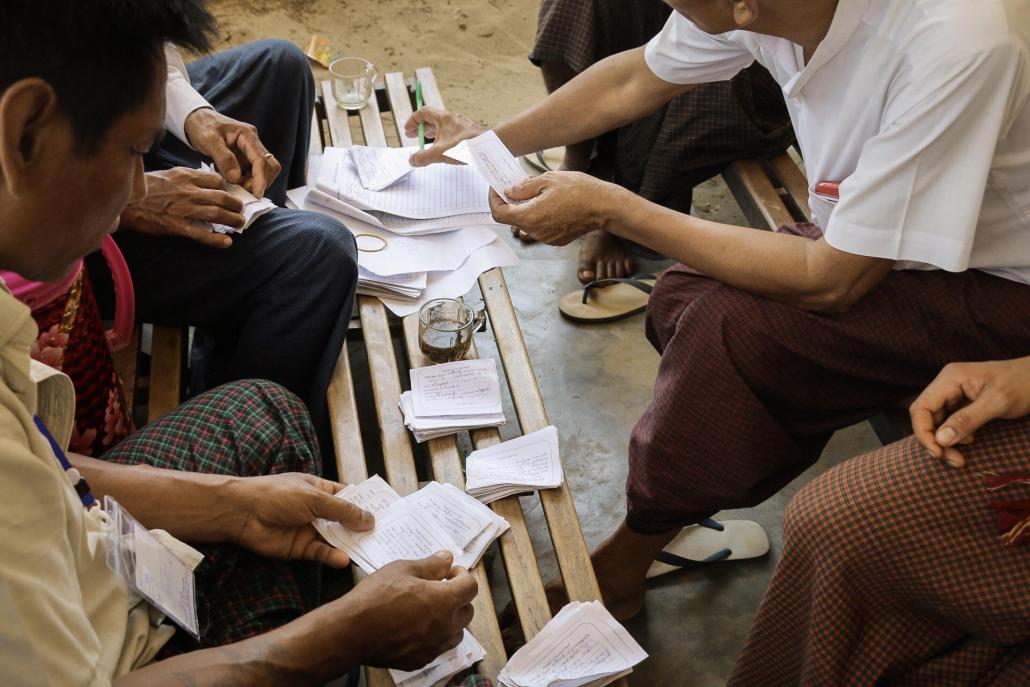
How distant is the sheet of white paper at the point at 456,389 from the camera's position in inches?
78.0

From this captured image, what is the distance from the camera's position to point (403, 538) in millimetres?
1743

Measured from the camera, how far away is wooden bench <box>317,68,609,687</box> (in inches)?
66.9

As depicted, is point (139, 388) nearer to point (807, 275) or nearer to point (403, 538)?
point (403, 538)

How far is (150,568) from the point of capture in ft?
4.55

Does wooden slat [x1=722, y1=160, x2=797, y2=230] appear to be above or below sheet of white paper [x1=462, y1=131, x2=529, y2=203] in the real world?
below

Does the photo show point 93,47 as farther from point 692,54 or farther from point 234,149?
point 692,54

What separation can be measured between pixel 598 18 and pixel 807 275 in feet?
4.62

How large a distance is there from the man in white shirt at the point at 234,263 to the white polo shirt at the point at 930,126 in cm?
103

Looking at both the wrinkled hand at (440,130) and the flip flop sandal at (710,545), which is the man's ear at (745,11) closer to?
the wrinkled hand at (440,130)

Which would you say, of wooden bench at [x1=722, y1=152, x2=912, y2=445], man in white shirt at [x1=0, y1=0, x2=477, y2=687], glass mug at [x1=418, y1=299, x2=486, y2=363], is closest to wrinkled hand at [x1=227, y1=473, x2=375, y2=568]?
man in white shirt at [x1=0, y1=0, x2=477, y2=687]

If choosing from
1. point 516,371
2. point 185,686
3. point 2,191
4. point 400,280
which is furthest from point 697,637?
point 2,191

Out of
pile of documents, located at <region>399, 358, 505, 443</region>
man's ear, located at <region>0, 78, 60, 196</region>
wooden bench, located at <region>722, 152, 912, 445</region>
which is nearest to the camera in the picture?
man's ear, located at <region>0, 78, 60, 196</region>

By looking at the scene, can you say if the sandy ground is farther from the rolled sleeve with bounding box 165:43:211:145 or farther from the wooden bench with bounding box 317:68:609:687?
the wooden bench with bounding box 317:68:609:687

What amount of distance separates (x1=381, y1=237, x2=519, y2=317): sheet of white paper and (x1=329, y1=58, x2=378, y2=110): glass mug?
2.63ft
